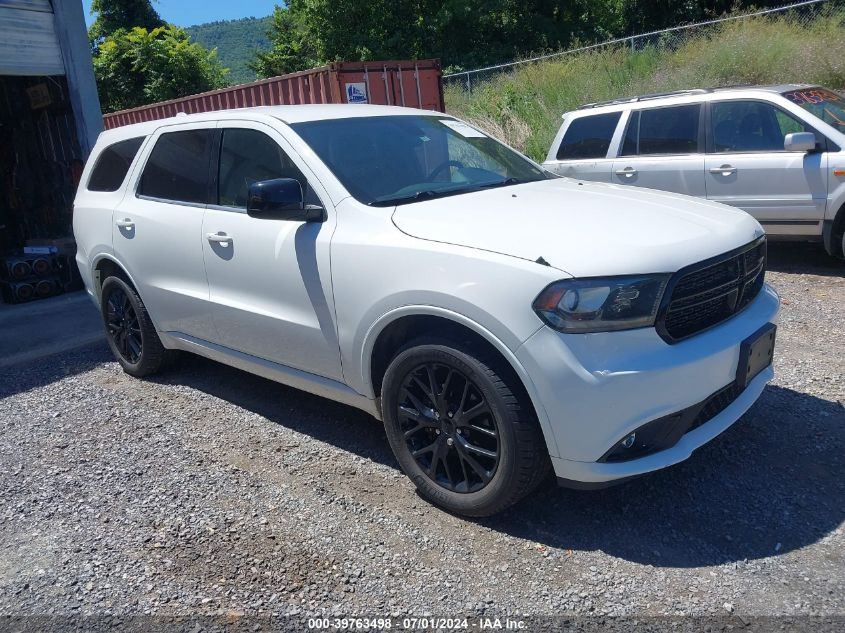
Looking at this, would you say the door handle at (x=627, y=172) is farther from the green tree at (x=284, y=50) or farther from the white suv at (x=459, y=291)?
the green tree at (x=284, y=50)

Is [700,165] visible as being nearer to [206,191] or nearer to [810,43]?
[206,191]

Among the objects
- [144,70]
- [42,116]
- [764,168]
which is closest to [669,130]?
[764,168]

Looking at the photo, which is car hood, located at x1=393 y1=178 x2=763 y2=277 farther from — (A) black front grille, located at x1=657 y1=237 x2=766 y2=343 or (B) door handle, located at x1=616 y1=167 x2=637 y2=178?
(B) door handle, located at x1=616 y1=167 x2=637 y2=178

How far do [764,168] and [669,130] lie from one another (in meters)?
1.06

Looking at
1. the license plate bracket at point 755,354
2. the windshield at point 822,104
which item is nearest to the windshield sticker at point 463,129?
the license plate bracket at point 755,354

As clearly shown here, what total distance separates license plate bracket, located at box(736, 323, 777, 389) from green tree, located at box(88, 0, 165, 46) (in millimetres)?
38568

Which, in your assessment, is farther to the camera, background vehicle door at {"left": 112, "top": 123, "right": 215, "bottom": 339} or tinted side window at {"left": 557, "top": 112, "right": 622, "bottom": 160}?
tinted side window at {"left": 557, "top": 112, "right": 622, "bottom": 160}

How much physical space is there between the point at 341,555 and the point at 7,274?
24.4ft

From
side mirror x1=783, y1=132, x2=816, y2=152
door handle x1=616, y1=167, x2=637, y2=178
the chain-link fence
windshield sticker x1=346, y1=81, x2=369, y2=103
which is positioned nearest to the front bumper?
side mirror x1=783, y1=132, x2=816, y2=152

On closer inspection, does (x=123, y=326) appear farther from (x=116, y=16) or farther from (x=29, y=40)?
(x=116, y=16)

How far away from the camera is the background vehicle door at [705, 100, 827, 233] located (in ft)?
22.5

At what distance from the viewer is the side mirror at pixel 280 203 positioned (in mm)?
3578

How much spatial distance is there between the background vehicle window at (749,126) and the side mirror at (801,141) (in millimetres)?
295

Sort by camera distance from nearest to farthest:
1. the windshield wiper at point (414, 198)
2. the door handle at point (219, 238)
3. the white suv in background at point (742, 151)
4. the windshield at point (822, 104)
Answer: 1. the windshield wiper at point (414, 198)
2. the door handle at point (219, 238)
3. the white suv in background at point (742, 151)
4. the windshield at point (822, 104)
